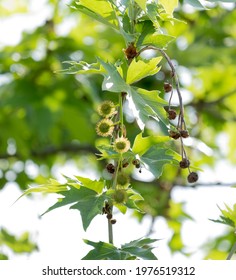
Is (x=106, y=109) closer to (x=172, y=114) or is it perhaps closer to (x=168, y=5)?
(x=172, y=114)

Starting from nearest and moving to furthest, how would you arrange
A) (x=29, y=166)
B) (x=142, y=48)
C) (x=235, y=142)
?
(x=142, y=48) < (x=29, y=166) < (x=235, y=142)

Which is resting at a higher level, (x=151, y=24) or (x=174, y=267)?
(x=151, y=24)

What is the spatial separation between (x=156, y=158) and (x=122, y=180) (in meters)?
0.14

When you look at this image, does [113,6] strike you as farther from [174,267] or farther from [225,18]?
[225,18]

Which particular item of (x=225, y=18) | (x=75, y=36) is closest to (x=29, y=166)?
(x=75, y=36)

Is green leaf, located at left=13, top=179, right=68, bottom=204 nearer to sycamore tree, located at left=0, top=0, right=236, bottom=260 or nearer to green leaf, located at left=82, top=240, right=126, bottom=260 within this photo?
green leaf, located at left=82, top=240, right=126, bottom=260

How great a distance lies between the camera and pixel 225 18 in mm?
5645

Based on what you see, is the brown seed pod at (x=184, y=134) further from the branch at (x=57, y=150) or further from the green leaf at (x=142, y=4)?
the branch at (x=57, y=150)

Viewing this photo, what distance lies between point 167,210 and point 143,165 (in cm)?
293

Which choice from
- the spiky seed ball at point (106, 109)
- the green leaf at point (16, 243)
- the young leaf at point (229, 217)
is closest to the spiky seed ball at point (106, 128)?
the spiky seed ball at point (106, 109)

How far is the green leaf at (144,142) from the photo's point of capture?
2.15 metres

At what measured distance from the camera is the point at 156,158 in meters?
2.16

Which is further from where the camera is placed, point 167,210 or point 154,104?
point 167,210

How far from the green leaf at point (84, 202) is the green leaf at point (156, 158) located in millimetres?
150
